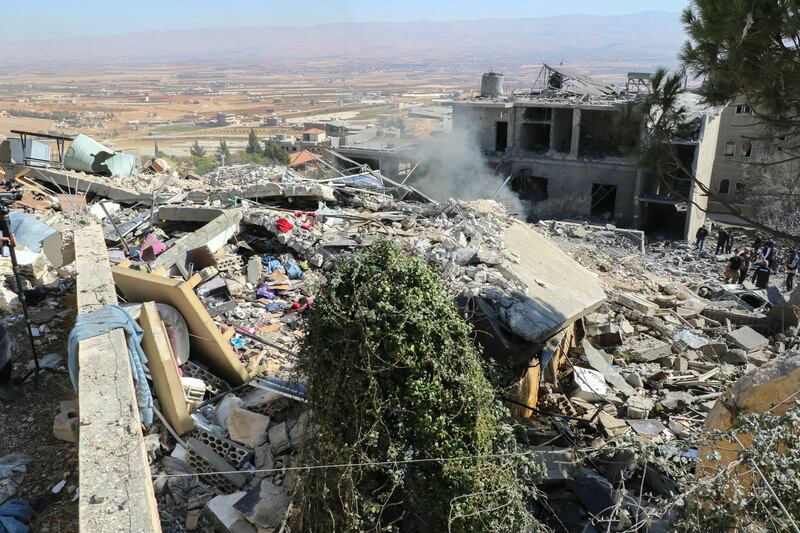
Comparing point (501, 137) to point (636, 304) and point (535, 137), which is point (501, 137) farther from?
point (636, 304)

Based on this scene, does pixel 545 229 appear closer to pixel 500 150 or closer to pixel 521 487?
pixel 500 150

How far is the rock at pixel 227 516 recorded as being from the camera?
443cm

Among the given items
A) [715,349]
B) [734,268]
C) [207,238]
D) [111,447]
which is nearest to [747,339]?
[715,349]

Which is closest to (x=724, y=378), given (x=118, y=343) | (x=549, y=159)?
(x=118, y=343)

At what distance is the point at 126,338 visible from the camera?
4.95 m

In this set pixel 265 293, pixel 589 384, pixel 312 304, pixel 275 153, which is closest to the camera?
pixel 312 304

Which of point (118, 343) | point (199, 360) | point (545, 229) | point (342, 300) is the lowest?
point (545, 229)

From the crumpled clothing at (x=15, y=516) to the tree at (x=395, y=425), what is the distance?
74.4 inches

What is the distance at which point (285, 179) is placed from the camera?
13.4 metres

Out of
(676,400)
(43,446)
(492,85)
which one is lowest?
(676,400)

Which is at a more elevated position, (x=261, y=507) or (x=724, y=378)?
(x=261, y=507)

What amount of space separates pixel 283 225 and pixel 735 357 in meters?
7.00

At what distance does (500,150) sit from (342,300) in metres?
25.6

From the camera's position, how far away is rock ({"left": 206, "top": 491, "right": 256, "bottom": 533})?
4434 mm
